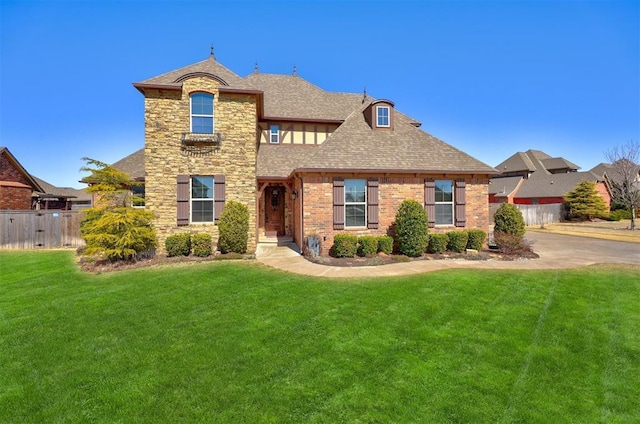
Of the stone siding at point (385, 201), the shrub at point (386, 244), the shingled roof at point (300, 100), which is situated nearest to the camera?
the shrub at point (386, 244)

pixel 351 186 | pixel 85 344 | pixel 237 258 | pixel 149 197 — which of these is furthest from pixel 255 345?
pixel 149 197

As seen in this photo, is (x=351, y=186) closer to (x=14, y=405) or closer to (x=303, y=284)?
(x=303, y=284)

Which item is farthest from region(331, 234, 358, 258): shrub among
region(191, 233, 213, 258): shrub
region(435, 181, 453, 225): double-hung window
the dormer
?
the dormer

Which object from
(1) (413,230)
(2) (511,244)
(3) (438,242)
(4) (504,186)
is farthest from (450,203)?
(4) (504,186)

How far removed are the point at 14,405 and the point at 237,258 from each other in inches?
295

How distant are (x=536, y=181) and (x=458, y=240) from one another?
37.4m

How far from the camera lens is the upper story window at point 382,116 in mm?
13656

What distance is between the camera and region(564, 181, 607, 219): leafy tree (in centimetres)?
2947

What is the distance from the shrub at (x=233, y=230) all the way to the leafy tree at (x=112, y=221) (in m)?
2.56

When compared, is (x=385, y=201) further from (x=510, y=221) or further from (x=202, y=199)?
(x=202, y=199)

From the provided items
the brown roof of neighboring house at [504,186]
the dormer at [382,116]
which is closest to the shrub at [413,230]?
the dormer at [382,116]

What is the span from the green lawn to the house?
459cm

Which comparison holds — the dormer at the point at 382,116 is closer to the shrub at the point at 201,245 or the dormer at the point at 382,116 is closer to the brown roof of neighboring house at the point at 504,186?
the shrub at the point at 201,245

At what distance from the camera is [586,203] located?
2966 cm
